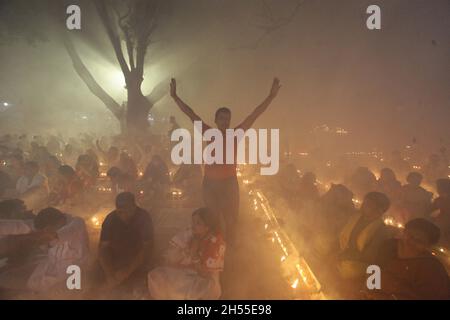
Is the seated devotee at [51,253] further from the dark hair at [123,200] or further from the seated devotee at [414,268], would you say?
the seated devotee at [414,268]

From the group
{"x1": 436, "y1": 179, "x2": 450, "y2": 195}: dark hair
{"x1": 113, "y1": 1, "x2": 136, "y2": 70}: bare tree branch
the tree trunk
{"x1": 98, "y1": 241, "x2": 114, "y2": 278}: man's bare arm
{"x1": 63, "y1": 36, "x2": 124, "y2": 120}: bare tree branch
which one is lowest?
{"x1": 98, "y1": 241, "x2": 114, "y2": 278}: man's bare arm

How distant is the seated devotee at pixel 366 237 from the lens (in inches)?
153

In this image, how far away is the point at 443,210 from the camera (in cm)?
502

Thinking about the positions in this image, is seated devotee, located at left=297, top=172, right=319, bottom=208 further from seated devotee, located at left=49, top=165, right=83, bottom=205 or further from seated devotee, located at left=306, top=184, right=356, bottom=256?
seated devotee, located at left=49, top=165, right=83, bottom=205

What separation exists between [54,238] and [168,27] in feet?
34.9

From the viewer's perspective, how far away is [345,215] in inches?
195

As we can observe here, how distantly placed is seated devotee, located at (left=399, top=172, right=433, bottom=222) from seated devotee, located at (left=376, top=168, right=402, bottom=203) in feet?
1.84

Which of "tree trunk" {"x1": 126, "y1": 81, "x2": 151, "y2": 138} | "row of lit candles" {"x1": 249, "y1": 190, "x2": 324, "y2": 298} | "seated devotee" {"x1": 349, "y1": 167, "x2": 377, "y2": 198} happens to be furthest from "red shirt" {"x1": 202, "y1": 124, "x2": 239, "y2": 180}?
"tree trunk" {"x1": 126, "y1": 81, "x2": 151, "y2": 138}

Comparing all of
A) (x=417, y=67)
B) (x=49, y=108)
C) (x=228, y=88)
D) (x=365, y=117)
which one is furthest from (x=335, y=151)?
(x=49, y=108)

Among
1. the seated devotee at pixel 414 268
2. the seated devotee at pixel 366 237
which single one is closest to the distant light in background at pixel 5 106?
the seated devotee at pixel 366 237

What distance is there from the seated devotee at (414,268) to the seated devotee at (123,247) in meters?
2.79

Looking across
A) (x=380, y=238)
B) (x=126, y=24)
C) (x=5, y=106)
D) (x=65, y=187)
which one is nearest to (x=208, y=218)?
(x=380, y=238)

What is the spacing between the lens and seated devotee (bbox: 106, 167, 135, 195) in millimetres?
6832

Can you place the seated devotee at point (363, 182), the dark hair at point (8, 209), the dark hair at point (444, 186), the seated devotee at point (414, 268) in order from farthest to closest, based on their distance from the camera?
the seated devotee at point (363, 182)
the dark hair at point (444, 186)
the dark hair at point (8, 209)
the seated devotee at point (414, 268)
